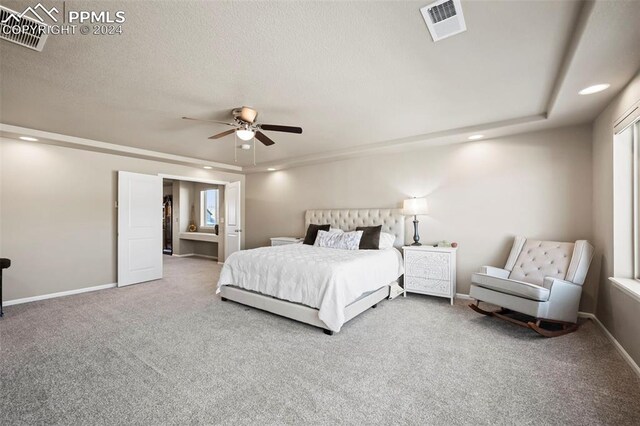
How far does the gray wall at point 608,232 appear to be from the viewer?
7.64 ft

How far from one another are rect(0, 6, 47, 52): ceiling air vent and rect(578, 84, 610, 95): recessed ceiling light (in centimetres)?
439

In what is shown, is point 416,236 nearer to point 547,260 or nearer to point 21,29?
point 547,260

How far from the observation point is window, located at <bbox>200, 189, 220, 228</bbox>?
8.96 meters

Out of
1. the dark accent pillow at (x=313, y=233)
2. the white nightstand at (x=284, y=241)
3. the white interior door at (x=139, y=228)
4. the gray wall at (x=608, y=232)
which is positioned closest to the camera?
the gray wall at (x=608, y=232)

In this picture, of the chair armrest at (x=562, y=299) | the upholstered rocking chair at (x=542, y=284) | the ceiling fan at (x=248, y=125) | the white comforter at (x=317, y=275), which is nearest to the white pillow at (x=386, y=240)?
the white comforter at (x=317, y=275)

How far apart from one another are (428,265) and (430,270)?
78 millimetres

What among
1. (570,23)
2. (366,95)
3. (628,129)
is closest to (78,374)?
(366,95)

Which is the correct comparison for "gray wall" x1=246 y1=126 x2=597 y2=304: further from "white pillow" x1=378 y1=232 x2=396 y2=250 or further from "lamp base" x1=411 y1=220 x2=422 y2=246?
"white pillow" x1=378 y1=232 x2=396 y2=250

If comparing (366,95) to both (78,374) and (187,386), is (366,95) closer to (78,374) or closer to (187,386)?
(187,386)

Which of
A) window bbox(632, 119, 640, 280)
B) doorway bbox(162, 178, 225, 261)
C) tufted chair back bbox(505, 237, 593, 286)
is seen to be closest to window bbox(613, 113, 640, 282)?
window bbox(632, 119, 640, 280)

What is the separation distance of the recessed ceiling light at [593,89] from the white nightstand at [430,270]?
7.50 feet

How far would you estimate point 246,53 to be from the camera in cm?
214

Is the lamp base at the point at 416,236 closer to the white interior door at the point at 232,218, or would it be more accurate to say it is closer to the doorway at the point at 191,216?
the white interior door at the point at 232,218

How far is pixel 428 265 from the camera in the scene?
4.15 meters
